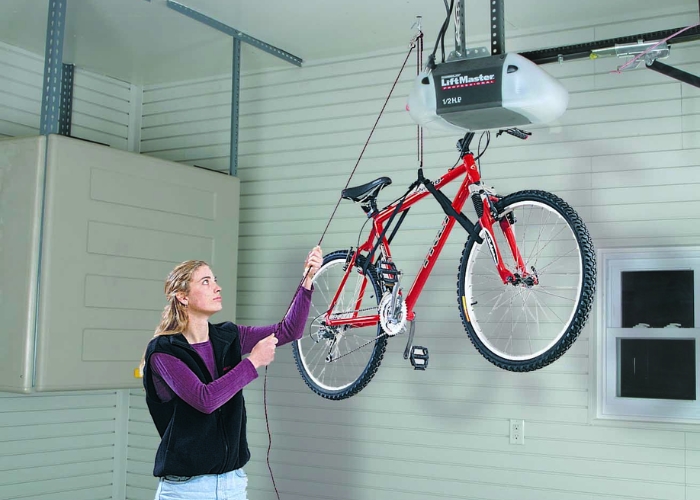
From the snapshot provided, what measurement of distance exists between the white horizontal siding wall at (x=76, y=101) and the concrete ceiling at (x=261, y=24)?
0.34 ft

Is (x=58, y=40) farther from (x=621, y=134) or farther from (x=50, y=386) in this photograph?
(x=621, y=134)

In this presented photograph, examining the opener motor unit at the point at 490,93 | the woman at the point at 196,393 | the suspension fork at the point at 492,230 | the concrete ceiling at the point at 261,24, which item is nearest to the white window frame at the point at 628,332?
the suspension fork at the point at 492,230

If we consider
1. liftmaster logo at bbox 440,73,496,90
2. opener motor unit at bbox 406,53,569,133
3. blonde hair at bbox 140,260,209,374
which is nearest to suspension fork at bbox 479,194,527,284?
opener motor unit at bbox 406,53,569,133

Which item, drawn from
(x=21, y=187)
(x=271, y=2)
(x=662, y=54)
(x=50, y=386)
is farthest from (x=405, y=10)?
(x=50, y=386)

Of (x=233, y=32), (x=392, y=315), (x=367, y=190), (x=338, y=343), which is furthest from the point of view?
(x=233, y=32)

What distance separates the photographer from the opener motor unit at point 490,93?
3035 millimetres

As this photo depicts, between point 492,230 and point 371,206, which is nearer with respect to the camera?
point 492,230

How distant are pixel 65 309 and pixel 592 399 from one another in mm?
2833

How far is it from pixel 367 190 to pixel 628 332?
5.24 feet

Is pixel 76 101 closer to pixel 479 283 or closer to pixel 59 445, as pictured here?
pixel 59 445

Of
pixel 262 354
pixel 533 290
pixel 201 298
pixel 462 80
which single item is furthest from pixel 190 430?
pixel 533 290

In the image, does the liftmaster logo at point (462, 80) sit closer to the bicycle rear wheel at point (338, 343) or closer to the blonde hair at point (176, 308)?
the blonde hair at point (176, 308)

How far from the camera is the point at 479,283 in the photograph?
4770 millimetres

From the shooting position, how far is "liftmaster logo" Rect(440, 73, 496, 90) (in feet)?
10.1
